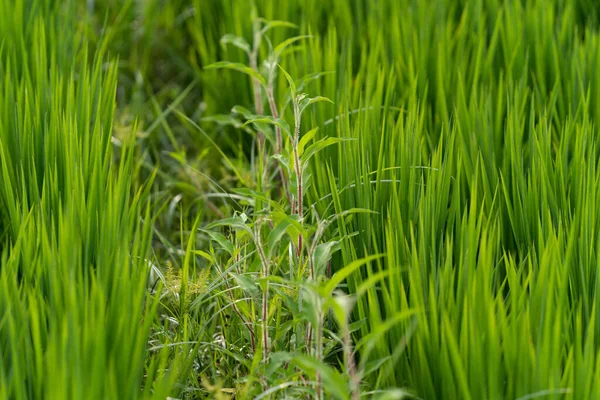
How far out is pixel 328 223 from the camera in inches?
42.3

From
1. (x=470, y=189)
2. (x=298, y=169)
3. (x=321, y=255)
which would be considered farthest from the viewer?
(x=470, y=189)

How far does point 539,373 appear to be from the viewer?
0.89 meters

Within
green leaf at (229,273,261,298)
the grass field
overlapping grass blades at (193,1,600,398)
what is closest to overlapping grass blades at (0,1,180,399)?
the grass field

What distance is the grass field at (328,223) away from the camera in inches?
36.6

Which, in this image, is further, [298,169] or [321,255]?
[298,169]

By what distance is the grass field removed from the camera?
0.93m

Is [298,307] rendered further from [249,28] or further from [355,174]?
[249,28]

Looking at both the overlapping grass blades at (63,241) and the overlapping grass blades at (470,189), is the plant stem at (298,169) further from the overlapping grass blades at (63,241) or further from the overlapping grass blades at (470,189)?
the overlapping grass blades at (63,241)

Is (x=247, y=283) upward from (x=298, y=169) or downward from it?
downward

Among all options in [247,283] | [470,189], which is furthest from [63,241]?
[470,189]

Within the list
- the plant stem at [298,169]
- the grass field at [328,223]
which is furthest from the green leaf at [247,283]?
the plant stem at [298,169]

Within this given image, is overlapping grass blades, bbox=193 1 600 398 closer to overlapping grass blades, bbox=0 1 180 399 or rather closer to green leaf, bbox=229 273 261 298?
green leaf, bbox=229 273 261 298

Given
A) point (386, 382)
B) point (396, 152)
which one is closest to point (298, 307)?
point (386, 382)

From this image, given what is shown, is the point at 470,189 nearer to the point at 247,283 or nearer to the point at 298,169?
the point at 298,169
